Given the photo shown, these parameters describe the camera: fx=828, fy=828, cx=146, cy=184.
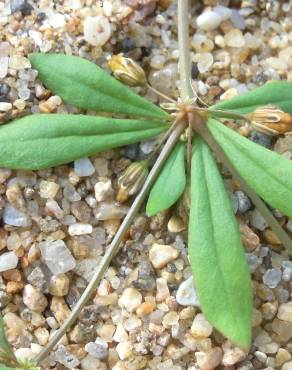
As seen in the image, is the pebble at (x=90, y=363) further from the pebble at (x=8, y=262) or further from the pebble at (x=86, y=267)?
the pebble at (x=8, y=262)

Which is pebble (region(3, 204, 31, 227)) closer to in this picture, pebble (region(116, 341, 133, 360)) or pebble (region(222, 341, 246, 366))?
pebble (region(116, 341, 133, 360))

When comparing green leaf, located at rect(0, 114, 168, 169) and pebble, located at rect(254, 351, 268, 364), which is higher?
green leaf, located at rect(0, 114, 168, 169)

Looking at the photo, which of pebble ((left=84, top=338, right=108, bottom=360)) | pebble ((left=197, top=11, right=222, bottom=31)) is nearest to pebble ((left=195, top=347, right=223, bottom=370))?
pebble ((left=84, top=338, right=108, bottom=360))

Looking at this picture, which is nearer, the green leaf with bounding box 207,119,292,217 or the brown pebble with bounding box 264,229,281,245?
the green leaf with bounding box 207,119,292,217

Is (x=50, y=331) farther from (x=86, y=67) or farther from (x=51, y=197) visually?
(x=86, y=67)

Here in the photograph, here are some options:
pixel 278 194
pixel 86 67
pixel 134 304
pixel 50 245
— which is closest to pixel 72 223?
pixel 50 245

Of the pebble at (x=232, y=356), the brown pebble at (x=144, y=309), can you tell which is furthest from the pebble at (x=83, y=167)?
the pebble at (x=232, y=356)
